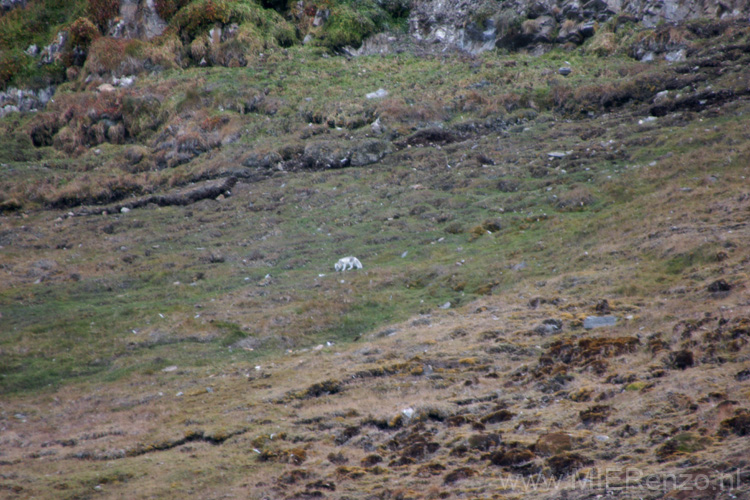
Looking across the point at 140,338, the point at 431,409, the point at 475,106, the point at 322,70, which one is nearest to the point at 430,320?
the point at 431,409

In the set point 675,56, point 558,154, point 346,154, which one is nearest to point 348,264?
point 346,154

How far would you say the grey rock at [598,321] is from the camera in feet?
→ 46.0

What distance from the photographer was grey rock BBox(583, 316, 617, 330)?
1403 cm

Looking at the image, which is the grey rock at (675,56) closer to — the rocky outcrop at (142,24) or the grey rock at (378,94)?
the grey rock at (378,94)

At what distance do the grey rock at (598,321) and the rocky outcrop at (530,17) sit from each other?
35406 millimetres

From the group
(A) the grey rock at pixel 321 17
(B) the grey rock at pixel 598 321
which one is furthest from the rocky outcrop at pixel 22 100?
(B) the grey rock at pixel 598 321

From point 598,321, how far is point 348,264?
11.4m

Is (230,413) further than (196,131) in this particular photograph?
No

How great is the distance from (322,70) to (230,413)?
38639 mm

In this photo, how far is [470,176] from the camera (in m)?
29.7

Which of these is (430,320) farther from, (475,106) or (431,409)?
(475,106)

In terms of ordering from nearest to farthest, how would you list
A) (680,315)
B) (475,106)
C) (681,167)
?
(680,315)
(681,167)
(475,106)

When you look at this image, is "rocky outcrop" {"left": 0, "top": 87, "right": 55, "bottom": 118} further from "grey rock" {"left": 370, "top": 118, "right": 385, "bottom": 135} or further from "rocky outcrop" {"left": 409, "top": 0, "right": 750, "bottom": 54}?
"rocky outcrop" {"left": 409, "top": 0, "right": 750, "bottom": 54}

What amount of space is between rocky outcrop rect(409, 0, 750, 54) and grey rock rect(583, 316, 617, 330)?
1394 inches
